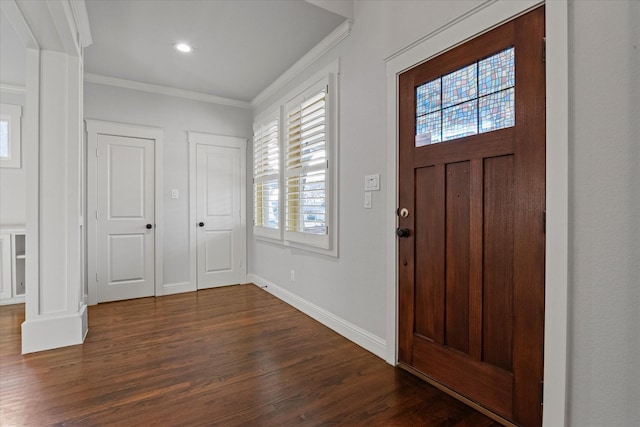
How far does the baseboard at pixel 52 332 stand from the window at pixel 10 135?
253 centimetres

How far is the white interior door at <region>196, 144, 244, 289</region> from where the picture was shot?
172 inches

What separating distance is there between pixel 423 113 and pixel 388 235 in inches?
33.4

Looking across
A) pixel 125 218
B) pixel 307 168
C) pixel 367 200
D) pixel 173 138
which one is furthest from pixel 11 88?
pixel 367 200

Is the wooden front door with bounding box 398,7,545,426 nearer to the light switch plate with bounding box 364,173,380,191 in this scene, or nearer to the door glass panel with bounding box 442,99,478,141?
the door glass panel with bounding box 442,99,478,141

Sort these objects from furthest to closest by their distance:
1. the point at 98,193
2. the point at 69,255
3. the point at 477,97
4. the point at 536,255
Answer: the point at 98,193 < the point at 69,255 < the point at 477,97 < the point at 536,255

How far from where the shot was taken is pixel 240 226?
4.68 meters

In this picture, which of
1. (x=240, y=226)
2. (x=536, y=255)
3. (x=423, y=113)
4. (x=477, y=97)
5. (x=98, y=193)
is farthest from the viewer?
(x=240, y=226)

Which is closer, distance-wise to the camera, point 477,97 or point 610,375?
point 610,375

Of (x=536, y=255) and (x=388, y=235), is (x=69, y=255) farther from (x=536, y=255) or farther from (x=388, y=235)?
(x=536, y=255)

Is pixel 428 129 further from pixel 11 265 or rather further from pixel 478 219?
pixel 11 265

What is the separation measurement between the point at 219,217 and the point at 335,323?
8.08 feet

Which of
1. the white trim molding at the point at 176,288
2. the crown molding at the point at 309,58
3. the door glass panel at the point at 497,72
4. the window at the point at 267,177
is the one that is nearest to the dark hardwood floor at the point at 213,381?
the white trim molding at the point at 176,288

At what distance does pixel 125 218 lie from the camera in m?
3.91

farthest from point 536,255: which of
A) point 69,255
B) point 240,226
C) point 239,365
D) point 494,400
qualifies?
point 240,226
